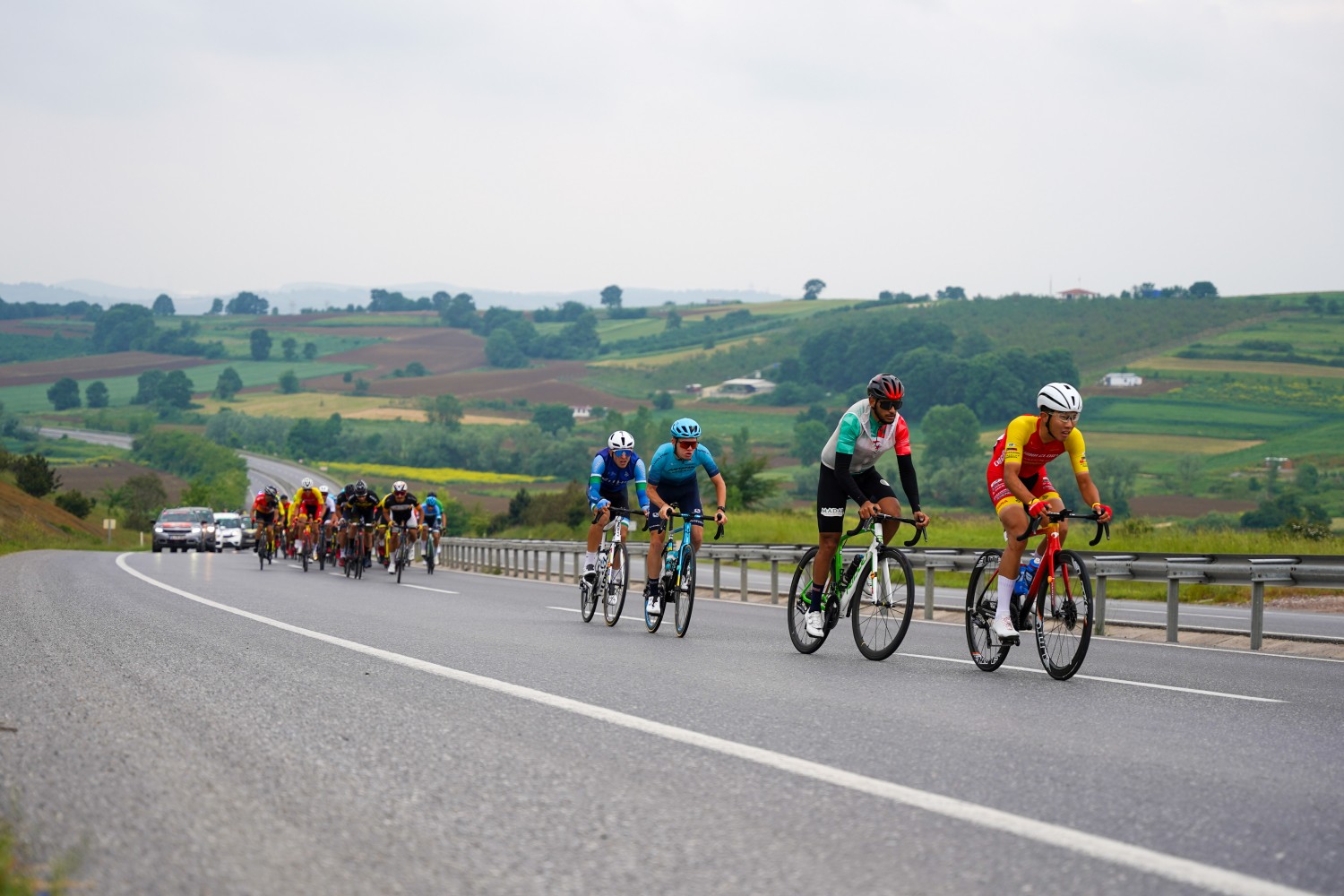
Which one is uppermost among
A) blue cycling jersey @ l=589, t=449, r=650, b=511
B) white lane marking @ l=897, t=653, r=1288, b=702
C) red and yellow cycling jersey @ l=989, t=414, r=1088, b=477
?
red and yellow cycling jersey @ l=989, t=414, r=1088, b=477

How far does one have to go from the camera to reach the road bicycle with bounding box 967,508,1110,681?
32.2 ft

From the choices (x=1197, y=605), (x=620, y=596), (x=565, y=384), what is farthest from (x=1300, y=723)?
(x=565, y=384)

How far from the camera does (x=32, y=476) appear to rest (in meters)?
73.4

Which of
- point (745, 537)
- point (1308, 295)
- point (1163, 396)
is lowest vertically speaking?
point (745, 537)

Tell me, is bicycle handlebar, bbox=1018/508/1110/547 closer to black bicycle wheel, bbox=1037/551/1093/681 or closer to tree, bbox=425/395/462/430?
black bicycle wheel, bbox=1037/551/1093/681

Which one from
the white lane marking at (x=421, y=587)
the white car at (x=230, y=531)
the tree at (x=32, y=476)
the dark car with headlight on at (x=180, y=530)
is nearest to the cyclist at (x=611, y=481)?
the white lane marking at (x=421, y=587)

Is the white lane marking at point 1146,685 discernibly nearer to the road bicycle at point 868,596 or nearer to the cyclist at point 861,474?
the road bicycle at point 868,596

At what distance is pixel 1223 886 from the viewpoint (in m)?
4.39

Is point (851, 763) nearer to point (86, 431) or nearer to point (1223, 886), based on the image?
point (1223, 886)

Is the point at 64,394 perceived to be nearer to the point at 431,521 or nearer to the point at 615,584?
the point at 431,521

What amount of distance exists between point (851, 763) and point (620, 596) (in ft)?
28.2

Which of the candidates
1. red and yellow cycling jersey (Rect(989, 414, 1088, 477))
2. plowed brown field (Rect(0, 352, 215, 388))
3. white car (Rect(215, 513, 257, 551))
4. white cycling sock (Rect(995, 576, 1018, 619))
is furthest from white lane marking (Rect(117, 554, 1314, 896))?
plowed brown field (Rect(0, 352, 215, 388))

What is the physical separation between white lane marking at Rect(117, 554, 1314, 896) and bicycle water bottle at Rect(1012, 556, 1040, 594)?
11.6ft

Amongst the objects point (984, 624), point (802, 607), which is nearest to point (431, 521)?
point (802, 607)
